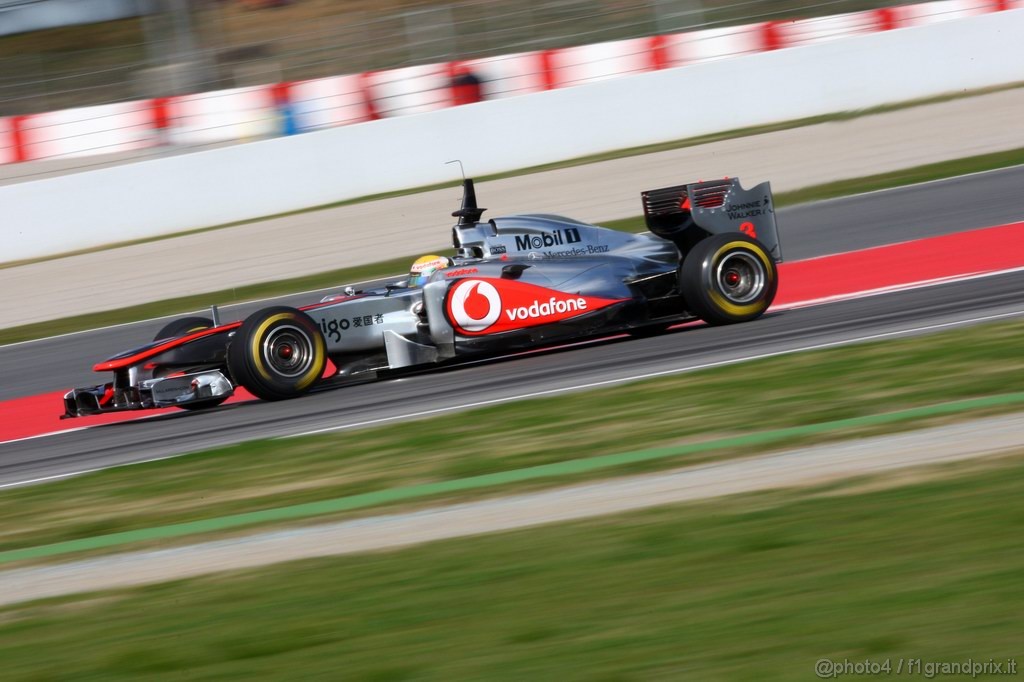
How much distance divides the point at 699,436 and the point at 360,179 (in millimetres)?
11864

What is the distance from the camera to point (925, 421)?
6105 millimetres

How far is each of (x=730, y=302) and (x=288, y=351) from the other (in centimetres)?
337

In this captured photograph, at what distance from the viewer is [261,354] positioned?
8711mm

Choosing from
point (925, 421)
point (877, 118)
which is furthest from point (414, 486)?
point (877, 118)

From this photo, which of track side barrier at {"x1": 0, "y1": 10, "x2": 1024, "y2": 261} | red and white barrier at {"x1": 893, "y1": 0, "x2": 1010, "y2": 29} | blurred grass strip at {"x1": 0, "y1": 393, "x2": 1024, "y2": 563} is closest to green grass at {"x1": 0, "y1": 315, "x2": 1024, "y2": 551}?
blurred grass strip at {"x1": 0, "y1": 393, "x2": 1024, "y2": 563}

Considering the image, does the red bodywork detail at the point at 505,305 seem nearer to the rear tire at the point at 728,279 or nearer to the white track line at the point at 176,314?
the rear tire at the point at 728,279

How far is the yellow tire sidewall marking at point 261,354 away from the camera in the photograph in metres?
8.61

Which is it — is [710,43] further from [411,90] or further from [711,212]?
[711,212]

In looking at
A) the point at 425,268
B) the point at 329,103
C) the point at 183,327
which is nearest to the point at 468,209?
the point at 425,268

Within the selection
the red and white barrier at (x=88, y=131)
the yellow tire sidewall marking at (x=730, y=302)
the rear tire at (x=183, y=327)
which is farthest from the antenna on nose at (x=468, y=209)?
the red and white barrier at (x=88, y=131)

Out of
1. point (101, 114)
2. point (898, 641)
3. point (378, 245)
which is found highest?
point (101, 114)

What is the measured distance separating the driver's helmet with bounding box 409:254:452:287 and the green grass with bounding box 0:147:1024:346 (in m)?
5.19

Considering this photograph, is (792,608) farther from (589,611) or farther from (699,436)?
(699,436)
